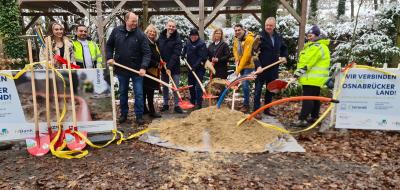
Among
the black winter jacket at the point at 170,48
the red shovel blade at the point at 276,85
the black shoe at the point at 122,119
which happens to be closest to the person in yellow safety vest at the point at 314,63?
the red shovel blade at the point at 276,85

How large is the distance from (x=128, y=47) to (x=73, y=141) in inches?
69.7

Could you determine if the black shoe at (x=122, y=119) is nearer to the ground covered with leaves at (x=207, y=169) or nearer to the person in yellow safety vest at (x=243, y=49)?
the ground covered with leaves at (x=207, y=169)

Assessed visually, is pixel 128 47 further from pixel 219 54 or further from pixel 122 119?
pixel 219 54

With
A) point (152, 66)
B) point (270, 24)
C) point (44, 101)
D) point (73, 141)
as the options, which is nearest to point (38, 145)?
point (73, 141)

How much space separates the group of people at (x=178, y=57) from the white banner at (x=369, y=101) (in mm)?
460

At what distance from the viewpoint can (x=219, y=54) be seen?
659 centimetres

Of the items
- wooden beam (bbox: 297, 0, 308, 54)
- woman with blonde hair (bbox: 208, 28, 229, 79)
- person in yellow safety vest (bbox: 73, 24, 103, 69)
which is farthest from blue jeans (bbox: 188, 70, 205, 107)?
wooden beam (bbox: 297, 0, 308, 54)

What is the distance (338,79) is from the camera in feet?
17.3

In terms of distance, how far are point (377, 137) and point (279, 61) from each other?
203 centimetres

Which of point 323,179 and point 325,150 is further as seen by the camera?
point 325,150

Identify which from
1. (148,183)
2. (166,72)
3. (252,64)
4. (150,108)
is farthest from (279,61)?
(148,183)

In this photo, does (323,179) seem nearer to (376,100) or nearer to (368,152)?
(368,152)

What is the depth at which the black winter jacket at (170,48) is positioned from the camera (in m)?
6.26

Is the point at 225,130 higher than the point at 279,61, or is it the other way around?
the point at 279,61
